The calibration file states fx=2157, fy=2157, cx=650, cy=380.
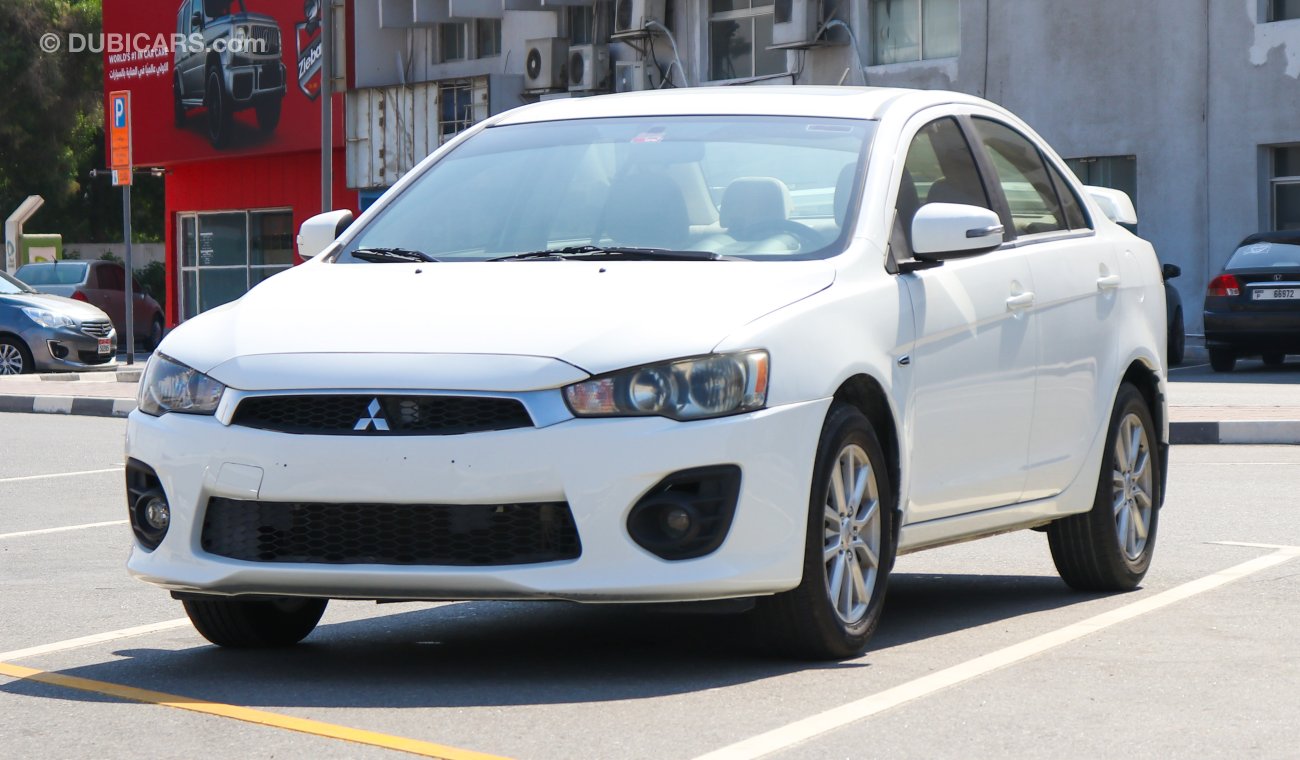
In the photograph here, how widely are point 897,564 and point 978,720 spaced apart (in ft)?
11.6

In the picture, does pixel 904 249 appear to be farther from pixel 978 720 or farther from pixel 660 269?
pixel 978 720

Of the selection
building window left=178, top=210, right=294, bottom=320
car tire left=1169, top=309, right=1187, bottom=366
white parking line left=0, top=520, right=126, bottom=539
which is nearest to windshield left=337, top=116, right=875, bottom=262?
white parking line left=0, top=520, right=126, bottom=539

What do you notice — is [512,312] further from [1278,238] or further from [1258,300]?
[1278,238]

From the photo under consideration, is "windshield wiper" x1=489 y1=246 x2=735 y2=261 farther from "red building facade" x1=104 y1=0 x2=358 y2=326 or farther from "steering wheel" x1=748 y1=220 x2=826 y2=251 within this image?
"red building facade" x1=104 y1=0 x2=358 y2=326

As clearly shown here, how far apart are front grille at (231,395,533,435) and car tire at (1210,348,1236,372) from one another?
18977 mm

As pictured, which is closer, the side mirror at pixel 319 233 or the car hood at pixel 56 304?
the side mirror at pixel 319 233

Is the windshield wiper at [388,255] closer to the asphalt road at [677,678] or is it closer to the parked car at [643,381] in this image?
the parked car at [643,381]

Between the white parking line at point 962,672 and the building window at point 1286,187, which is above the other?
the building window at point 1286,187

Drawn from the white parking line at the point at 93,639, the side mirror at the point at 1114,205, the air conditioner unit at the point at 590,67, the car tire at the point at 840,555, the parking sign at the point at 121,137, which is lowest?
the white parking line at the point at 93,639

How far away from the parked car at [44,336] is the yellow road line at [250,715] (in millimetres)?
20130

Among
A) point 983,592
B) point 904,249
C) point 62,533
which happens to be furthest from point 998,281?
point 62,533

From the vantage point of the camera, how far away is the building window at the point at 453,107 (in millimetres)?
36625

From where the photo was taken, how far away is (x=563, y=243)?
6.24 metres

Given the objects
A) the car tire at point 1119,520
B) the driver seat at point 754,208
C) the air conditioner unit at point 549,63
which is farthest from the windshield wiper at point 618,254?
the air conditioner unit at point 549,63
